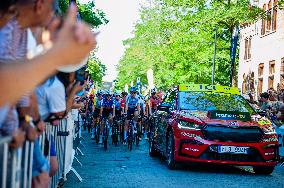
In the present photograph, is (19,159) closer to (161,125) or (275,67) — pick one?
(161,125)

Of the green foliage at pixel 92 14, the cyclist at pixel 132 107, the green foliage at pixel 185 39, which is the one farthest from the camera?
the green foliage at pixel 92 14

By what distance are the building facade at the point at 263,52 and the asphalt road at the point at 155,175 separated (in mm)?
19879

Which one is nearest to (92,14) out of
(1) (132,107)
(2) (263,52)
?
(2) (263,52)

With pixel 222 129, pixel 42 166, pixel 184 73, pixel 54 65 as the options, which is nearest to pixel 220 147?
pixel 222 129

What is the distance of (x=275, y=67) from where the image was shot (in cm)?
3519

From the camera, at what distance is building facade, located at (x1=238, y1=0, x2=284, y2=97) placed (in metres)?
34.4

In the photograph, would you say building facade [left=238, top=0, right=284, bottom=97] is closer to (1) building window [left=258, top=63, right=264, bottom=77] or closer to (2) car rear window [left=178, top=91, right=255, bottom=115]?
(1) building window [left=258, top=63, right=264, bottom=77]

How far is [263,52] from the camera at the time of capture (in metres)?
38.2

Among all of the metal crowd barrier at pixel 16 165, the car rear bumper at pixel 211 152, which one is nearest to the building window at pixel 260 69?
the car rear bumper at pixel 211 152

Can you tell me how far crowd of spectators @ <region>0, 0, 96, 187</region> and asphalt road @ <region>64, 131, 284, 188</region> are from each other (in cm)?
416

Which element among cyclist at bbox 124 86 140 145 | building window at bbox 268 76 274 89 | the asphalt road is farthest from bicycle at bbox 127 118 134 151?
building window at bbox 268 76 274 89

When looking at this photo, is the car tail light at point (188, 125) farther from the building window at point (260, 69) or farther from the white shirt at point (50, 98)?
the building window at point (260, 69)

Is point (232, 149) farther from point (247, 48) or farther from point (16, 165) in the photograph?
point (247, 48)

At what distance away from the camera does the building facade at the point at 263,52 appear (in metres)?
34.4
